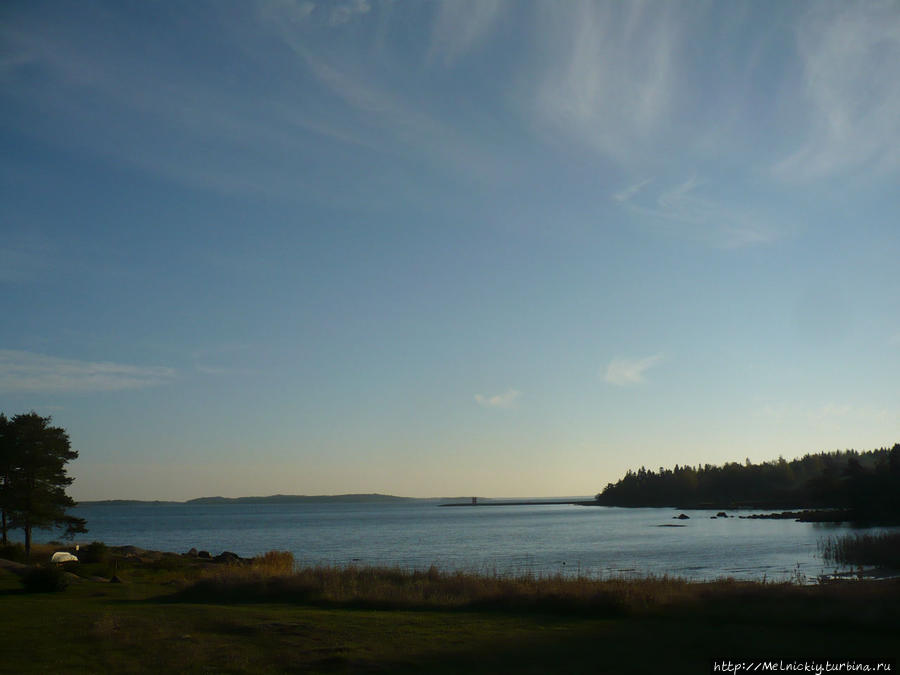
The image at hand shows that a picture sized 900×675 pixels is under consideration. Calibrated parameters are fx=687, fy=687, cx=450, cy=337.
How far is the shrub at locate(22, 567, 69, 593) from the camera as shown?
2716 cm

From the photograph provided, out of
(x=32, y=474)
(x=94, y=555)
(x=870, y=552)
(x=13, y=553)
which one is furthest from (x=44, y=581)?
(x=870, y=552)

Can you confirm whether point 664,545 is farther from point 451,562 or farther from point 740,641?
point 740,641

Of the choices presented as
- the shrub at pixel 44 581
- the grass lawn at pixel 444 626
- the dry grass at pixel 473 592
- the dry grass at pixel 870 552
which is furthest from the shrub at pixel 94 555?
the dry grass at pixel 870 552

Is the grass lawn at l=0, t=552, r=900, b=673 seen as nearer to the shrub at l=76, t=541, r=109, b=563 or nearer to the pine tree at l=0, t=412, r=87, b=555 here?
the shrub at l=76, t=541, r=109, b=563

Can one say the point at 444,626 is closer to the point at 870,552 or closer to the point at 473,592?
the point at 473,592

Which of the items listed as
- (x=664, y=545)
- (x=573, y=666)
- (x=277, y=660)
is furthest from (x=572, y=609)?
(x=664, y=545)

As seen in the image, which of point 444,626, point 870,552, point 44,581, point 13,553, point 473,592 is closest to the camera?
point 444,626

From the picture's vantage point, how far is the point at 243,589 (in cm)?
2619

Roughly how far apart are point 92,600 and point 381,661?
16035mm

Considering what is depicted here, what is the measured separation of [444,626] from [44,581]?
60.4 ft

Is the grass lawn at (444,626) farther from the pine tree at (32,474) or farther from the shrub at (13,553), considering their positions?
the pine tree at (32,474)

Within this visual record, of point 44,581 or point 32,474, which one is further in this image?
point 32,474

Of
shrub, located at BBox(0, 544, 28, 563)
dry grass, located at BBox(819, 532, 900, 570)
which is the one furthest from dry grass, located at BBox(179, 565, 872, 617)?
dry grass, located at BBox(819, 532, 900, 570)

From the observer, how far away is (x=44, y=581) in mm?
27297
